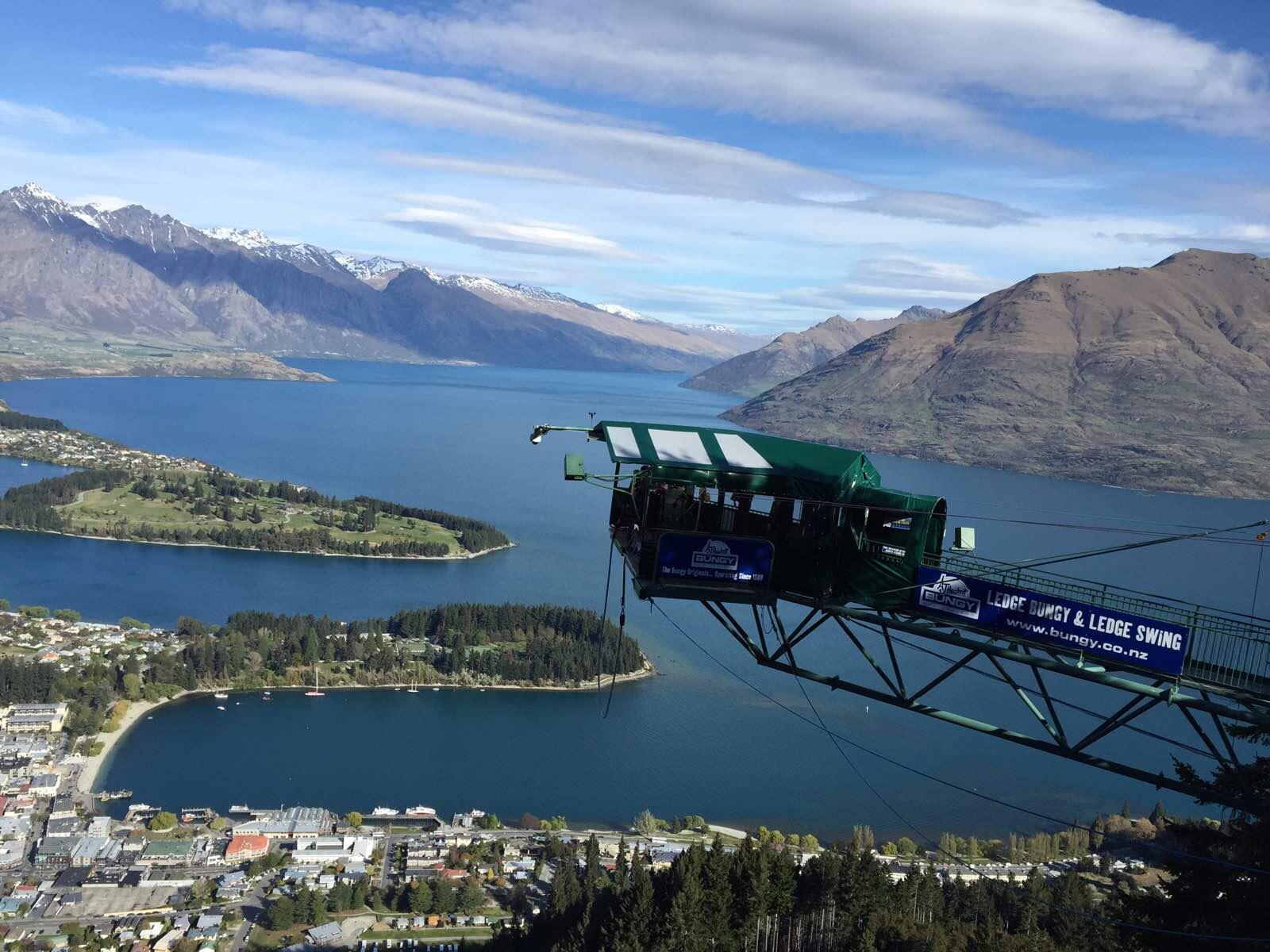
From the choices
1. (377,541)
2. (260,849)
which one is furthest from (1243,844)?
(377,541)

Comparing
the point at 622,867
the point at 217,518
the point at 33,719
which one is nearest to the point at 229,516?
the point at 217,518

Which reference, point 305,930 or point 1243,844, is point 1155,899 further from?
point 305,930

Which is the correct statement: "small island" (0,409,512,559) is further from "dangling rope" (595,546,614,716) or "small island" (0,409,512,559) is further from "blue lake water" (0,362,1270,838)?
"dangling rope" (595,546,614,716)

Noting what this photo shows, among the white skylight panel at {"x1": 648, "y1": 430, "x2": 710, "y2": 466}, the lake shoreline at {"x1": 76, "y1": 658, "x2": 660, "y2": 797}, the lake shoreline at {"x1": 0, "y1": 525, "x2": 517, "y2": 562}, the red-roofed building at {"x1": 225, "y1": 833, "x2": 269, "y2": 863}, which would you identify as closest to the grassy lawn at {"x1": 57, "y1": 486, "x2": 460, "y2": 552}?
the lake shoreline at {"x1": 0, "y1": 525, "x2": 517, "y2": 562}

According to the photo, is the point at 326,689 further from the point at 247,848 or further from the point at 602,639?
the point at 247,848

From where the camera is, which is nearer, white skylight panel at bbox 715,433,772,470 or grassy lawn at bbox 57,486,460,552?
white skylight panel at bbox 715,433,772,470

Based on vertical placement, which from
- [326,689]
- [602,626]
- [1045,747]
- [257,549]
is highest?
[1045,747]

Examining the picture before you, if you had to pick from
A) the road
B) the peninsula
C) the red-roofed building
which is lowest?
the road
